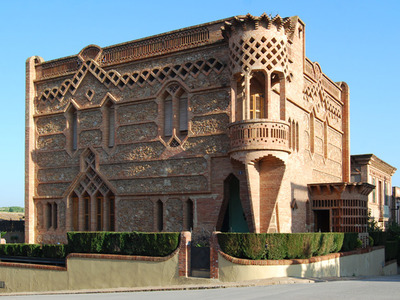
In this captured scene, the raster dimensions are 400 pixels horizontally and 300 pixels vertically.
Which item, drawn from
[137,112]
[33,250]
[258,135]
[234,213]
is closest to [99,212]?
[33,250]

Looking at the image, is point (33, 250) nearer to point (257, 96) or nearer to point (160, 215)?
point (160, 215)

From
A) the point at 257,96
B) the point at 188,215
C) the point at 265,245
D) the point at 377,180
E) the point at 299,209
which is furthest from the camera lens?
the point at 377,180

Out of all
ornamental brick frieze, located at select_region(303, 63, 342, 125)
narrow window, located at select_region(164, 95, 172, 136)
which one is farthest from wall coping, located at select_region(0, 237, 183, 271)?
ornamental brick frieze, located at select_region(303, 63, 342, 125)

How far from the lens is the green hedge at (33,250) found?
70.1ft

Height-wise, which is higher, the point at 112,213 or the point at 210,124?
the point at 210,124

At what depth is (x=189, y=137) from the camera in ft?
71.5

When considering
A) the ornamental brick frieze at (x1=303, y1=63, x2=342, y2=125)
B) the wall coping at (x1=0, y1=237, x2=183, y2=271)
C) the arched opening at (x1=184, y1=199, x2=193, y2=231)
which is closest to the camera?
the wall coping at (x1=0, y1=237, x2=183, y2=271)

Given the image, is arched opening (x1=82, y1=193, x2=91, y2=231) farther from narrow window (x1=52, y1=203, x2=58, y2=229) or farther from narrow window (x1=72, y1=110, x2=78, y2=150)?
narrow window (x1=72, y1=110, x2=78, y2=150)

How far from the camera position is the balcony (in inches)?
766

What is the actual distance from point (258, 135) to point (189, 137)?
11.2 ft

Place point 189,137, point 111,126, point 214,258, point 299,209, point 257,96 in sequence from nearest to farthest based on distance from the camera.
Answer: point 214,258, point 257,96, point 189,137, point 299,209, point 111,126

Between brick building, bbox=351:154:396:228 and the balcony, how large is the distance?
14334mm

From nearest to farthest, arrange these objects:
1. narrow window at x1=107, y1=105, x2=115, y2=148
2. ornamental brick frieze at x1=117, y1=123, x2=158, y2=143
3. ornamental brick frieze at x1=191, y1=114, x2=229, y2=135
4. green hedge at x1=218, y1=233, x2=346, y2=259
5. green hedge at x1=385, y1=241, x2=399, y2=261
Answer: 1. green hedge at x1=218, y1=233, x2=346, y2=259
2. ornamental brick frieze at x1=191, y1=114, x2=229, y2=135
3. ornamental brick frieze at x1=117, y1=123, x2=158, y2=143
4. narrow window at x1=107, y1=105, x2=115, y2=148
5. green hedge at x1=385, y1=241, x2=399, y2=261

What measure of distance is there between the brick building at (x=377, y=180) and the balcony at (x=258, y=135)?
47.0 feet
